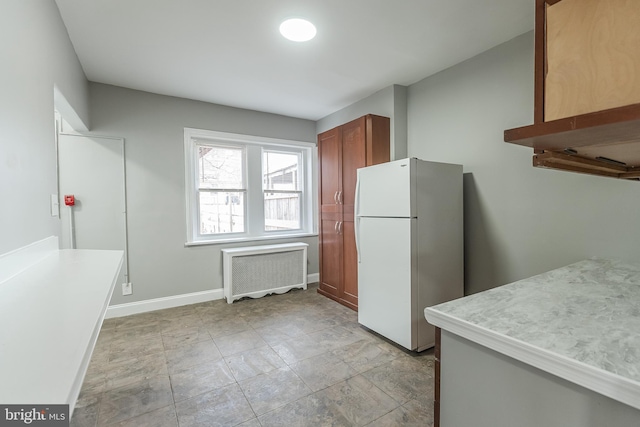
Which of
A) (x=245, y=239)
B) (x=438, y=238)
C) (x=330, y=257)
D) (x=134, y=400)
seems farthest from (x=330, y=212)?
(x=134, y=400)

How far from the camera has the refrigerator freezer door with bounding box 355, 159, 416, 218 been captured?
232 centimetres

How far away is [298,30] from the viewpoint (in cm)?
219

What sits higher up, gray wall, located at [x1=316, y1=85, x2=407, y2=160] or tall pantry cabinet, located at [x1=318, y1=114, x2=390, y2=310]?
gray wall, located at [x1=316, y1=85, x2=407, y2=160]

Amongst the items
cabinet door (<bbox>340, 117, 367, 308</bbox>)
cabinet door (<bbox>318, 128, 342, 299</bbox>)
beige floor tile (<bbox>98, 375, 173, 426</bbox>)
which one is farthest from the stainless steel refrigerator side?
beige floor tile (<bbox>98, 375, 173, 426</bbox>)

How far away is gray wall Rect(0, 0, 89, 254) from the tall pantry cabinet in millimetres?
2571

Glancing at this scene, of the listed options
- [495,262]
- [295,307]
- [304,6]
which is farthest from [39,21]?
[495,262]

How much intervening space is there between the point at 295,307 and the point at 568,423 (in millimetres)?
2979

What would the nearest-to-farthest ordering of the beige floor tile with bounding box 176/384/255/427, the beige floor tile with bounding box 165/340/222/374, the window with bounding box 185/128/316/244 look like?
the beige floor tile with bounding box 176/384/255/427
the beige floor tile with bounding box 165/340/222/374
the window with bounding box 185/128/316/244

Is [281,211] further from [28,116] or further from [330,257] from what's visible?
[28,116]

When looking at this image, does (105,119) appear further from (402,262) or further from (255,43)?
(402,262)

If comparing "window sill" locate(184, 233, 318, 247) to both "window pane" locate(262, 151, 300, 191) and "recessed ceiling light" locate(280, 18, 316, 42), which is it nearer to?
"window pane" locate(262, 151, 300, 191)

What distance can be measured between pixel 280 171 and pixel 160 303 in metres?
2.37

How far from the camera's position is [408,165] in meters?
2.31

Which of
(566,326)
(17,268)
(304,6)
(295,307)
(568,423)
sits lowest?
(295,307)
